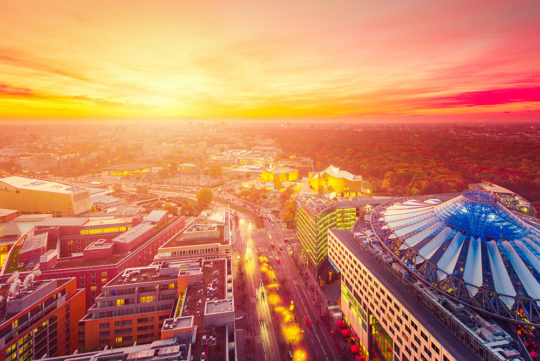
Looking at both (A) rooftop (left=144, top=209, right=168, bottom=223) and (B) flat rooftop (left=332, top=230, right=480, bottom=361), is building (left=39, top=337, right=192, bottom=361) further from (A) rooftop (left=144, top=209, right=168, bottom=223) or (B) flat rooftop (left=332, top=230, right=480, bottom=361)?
(A) rooftop (left=144, top=209, right=168, bottom=223)

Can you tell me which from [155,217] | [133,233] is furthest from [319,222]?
[155,217]

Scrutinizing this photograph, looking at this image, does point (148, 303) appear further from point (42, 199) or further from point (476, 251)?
point (42, 199)

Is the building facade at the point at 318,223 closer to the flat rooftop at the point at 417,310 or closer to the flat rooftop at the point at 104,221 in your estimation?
the flat rooftop at the point at 417,310

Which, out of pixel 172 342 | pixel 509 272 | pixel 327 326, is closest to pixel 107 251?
pixel 172 342

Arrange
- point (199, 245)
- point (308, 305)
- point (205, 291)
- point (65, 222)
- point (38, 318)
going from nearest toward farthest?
1. point (38, 318)
2. point (205, 291)
3. point (308, 305)
4. point (199, 245)
5. point (65, 222)

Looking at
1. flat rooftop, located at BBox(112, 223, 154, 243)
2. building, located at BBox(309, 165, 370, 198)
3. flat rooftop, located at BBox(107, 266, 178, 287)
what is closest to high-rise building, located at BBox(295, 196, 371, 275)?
flat rooftop, located at BBox(107, 266, 178, 287)

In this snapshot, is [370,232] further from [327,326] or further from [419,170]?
[419,170]
